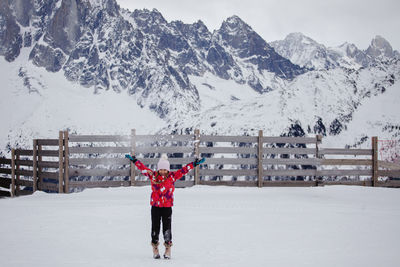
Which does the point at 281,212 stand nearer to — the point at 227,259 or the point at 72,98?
the point at 227,259

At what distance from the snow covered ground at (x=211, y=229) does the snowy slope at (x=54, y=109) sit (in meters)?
84.7

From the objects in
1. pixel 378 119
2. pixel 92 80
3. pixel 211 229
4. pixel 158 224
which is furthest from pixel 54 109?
pixel 158 224

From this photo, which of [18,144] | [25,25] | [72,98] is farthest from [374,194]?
[25,25]

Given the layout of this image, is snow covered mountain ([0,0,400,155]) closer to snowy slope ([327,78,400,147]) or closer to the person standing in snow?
snowy slope ([327,78,400,147])

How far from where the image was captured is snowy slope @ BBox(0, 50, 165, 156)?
3967 inches

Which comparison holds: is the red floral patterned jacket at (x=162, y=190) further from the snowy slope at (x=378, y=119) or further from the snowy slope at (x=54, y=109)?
the snowy slope at (x=54, y=109)

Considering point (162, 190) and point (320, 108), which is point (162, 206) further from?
point (320, 108)

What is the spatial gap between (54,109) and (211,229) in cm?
11538

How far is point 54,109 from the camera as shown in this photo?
114688 mm

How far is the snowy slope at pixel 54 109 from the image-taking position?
10075 centimetres

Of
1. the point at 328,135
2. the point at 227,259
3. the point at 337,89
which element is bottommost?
the point at 227,259

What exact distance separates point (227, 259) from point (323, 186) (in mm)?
9010

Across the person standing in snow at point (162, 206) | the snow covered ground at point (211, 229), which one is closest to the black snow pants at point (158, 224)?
the person standing in snow at point (162, 206)

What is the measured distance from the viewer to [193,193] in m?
12.2
